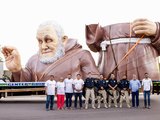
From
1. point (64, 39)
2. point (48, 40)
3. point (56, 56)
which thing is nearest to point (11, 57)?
point (48, 40)

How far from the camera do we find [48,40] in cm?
1845

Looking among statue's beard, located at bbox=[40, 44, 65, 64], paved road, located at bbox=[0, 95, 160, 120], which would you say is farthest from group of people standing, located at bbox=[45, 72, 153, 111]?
statue's beard, located at bbox=[40, 44, 65, 64]

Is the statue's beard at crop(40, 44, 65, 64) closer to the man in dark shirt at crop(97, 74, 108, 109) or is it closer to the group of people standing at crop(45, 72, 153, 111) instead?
the group of people standing at crop(45, 72, 153, 111)

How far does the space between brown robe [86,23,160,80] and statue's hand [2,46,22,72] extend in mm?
4101

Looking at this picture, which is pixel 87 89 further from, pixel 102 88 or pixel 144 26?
pixel 144 26

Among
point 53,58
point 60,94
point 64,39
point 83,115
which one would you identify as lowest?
point 83,115

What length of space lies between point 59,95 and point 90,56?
5455 millimetres

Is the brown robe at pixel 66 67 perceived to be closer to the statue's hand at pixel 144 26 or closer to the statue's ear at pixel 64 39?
the statue's ear at pixel 64 39

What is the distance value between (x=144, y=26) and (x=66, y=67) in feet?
14.4

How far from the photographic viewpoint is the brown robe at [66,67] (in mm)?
18141

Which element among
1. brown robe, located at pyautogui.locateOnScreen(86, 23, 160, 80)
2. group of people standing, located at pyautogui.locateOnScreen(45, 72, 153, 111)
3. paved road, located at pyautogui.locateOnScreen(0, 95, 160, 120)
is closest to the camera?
paved road, located at pyautogui.locateOnScreen(0, 95, 160, 120)

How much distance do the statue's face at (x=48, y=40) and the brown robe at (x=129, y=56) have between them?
2128 mm

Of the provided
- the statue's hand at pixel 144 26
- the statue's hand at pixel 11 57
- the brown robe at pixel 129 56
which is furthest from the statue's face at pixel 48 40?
the statue's hand at pixel 144 26

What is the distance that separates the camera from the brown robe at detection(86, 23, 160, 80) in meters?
17.9
